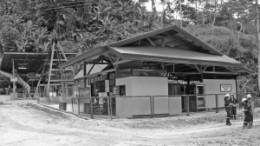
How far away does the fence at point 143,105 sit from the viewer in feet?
59.6

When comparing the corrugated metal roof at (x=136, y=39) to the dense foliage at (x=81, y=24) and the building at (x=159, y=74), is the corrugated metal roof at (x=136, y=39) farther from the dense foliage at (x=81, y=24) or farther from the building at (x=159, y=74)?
the dense foliage at (x=81, y=24)

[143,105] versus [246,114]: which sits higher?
[143,105]

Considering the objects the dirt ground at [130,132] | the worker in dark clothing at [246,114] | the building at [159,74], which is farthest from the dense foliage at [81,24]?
the worker in dark clothing at [246,114]

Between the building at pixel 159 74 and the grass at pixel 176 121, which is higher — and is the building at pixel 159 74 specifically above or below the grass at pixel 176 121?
above

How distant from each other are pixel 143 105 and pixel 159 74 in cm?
278

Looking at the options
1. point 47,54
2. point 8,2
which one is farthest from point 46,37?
point 47,54

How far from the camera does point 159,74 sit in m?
20.2

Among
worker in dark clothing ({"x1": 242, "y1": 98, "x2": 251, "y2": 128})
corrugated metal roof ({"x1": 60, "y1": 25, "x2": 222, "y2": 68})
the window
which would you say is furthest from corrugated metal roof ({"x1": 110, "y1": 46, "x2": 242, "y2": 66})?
worker in dark clothing ({"x1": 242, "y1": 98, "x2": 251, "y2": 128})

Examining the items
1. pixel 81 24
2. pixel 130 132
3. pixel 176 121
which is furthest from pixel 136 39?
pixel 81 24

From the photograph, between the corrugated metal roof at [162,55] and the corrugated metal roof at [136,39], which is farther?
the corrugated metal roof at [136,39]

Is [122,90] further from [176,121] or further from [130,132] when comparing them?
[130,132]

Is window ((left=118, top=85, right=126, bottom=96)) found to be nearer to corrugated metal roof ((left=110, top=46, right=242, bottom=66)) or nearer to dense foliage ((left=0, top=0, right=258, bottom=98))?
corrugated metal roof ((left=110, top=46, right=242, bottom=66))

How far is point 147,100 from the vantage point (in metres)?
18.5

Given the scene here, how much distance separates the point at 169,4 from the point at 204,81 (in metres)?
59.7
